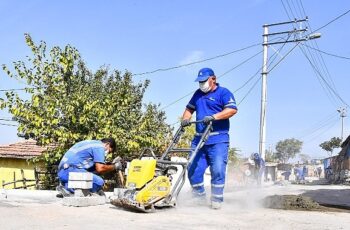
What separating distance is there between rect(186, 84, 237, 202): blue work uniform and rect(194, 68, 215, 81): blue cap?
0.75 feet

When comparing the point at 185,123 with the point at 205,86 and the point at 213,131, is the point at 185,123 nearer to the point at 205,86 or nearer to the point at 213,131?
the point at 213,131

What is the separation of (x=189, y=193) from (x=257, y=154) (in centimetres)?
1600

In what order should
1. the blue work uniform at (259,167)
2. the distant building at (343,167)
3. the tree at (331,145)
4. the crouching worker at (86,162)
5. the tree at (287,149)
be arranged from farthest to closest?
the tree at (287,149)
the tree at (331,145)
the distant building at (343,167)
the blue work uniform at (259,167)
the crouching worker at (86,162)

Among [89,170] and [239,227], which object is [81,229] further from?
[89,170]

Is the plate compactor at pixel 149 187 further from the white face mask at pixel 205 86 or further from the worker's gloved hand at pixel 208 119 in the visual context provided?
the white face mask at pixel 205 86

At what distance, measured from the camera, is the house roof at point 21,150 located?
25.9m

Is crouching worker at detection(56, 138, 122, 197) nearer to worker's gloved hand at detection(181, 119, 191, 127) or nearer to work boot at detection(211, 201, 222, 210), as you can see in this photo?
worker's gloved hand at detection(181, 119, 191, 127)

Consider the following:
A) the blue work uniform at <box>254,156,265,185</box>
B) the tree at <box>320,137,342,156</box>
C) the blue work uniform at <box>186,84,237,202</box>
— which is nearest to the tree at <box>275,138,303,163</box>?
the tree at <box>320,137,342,156</box>

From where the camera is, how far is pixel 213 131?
Answer: 242 inches

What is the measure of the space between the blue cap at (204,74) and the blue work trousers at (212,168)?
87 centimetres

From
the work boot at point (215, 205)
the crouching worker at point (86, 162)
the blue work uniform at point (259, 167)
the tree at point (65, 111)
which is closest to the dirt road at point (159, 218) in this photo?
the work boot at point (215, 205)

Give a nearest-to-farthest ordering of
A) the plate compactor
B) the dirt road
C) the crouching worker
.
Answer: the dirt road → the plate compactor → the crouching worker

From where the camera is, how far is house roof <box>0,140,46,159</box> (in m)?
25.9

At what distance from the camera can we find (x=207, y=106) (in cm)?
633
